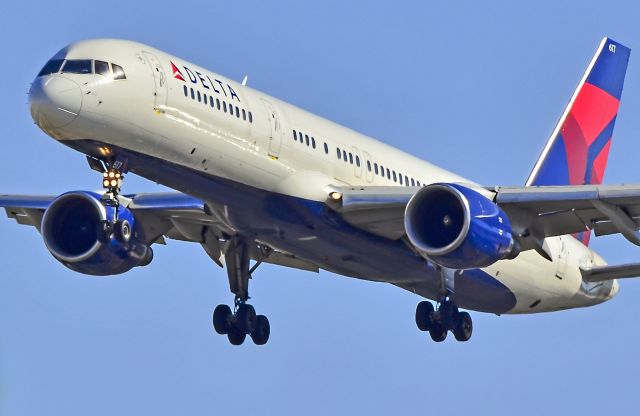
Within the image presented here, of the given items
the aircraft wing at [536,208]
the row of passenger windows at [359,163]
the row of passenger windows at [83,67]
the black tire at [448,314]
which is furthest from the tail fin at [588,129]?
the row of passenger windows at [83,67]

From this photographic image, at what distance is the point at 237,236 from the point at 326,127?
3.94 metres

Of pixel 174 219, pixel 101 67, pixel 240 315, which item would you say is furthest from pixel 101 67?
pixel 240 315

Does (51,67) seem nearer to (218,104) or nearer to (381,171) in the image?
(218,104)

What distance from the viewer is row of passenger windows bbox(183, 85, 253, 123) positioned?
3728 centimetres

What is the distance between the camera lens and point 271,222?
128 feet

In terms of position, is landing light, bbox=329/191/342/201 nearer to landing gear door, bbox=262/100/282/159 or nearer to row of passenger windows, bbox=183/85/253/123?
landing gear door, bbox=262/100/282/159

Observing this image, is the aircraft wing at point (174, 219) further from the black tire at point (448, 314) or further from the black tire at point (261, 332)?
the black tire at point (448, 314)

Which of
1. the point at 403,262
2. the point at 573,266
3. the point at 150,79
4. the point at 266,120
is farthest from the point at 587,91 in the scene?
the point at 150,79

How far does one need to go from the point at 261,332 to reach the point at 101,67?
11.3 metres

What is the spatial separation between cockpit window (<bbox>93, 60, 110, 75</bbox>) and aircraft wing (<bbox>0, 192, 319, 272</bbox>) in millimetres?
5488

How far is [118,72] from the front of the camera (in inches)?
1426

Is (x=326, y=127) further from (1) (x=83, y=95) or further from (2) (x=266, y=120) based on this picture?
(1) (x=83, y=95)

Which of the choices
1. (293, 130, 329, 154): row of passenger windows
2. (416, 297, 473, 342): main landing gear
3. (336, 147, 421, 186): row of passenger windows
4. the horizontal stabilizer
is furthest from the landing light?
the horizontal stabilizer

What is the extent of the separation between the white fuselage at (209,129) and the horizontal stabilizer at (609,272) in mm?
6165
